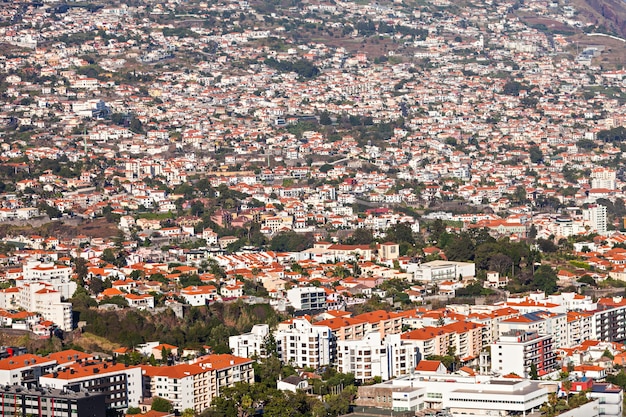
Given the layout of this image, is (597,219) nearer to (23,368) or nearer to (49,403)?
(23,368)

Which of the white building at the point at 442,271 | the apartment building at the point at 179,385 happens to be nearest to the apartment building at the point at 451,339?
the apartment building at the point at 179,385

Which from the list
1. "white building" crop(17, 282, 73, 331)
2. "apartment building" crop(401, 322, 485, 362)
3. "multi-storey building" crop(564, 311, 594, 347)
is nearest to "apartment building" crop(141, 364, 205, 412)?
"apartment building" crop(401, 322, 485, 362)

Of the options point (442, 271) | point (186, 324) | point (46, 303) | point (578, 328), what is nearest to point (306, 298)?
point (186, 324)

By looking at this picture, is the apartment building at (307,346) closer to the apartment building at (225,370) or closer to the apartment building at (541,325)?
the apartment building at (225,370)

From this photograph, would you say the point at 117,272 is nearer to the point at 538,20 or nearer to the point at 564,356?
the point at 564,356

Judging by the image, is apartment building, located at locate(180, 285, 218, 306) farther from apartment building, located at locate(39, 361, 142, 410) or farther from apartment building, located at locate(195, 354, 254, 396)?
apartment building, located at locate(39, 361, 142, 410)

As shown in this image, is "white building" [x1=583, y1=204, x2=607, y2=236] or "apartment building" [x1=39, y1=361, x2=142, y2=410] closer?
"apartment building" [x1=39, y1=361, x2=142, y2=410]

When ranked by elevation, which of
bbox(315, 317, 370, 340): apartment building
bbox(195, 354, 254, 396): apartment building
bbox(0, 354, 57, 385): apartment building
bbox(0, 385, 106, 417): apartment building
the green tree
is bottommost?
bbox(315, 317, 370, 340): apartment building
